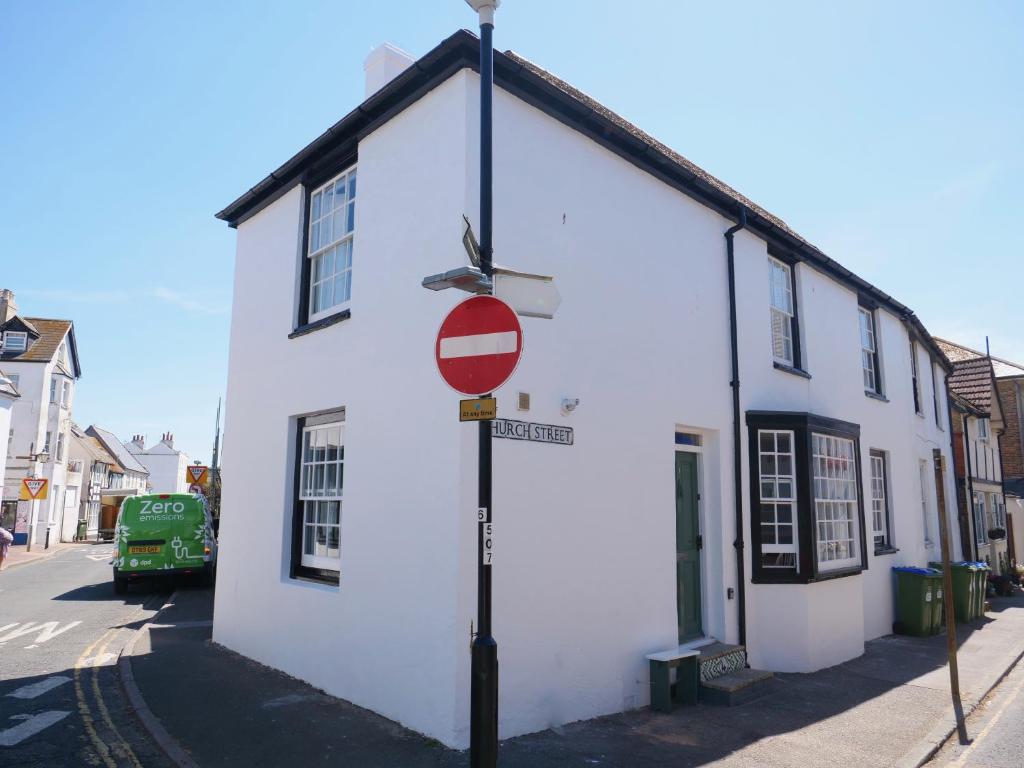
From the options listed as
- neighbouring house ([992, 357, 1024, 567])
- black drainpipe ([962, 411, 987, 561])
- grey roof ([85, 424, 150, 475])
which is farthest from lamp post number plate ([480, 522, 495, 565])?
grey roof ([85, 424, 150, 475])

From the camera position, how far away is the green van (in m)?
15.0

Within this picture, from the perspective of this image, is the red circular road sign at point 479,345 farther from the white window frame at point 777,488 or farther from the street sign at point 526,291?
the white window frame at point 777,488

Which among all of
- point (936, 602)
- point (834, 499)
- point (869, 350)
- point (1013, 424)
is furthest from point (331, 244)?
point (1013, 424)

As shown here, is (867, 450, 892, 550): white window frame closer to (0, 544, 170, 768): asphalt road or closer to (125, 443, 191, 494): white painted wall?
(0, 544, 170, 768): asphalt road

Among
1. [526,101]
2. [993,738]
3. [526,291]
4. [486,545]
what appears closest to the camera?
[486,545]

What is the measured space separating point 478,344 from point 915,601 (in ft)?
36.2

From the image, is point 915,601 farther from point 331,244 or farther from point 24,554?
point 24,554

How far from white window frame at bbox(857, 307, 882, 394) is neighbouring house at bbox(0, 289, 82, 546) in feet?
113

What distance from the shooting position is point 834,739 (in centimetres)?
624

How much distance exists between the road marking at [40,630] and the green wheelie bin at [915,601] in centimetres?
1329

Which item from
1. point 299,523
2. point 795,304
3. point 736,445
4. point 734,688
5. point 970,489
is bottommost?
point 734,688

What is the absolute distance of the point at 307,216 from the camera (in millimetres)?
8922

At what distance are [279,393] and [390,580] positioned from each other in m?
3.33

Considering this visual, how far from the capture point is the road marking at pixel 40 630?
10102 millimetres
